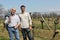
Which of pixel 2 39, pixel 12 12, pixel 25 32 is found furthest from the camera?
pixel 2 39

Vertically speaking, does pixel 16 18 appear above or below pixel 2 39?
above

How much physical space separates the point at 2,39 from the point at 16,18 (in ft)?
15.8

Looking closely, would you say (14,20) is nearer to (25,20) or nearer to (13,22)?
(13,22)

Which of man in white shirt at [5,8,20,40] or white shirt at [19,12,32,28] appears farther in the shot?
white shirt at [19,12,32,28]

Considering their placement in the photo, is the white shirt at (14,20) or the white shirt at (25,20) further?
the white shirt at (25,20)

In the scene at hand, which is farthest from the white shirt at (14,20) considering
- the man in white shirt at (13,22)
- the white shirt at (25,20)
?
the white shirt at (25,20)

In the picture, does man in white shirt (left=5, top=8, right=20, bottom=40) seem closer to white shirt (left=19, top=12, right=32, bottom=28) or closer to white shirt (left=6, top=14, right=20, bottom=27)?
white shirt (left=6, top=14, right=20, bottom=27)

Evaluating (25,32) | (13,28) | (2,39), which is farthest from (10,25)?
(2,39)

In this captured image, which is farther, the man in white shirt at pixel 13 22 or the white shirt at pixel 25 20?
the white shirt at pixel 25 20

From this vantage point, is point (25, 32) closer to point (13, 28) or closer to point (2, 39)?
point (13, 28)

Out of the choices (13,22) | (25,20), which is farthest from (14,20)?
(25,20)

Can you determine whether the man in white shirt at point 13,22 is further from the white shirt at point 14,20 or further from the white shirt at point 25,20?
the white shirt at point 25,20

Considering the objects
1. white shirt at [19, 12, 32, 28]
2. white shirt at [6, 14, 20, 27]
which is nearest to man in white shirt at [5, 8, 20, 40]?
white shirt at [6, 14, 20, 27]

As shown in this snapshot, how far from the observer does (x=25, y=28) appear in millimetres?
10844
